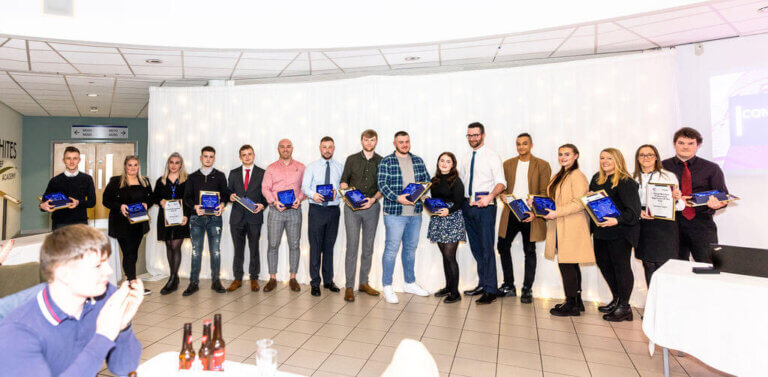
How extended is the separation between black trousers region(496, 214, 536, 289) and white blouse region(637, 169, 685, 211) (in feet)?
3.56

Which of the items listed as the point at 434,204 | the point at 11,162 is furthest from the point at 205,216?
the point at 11,162

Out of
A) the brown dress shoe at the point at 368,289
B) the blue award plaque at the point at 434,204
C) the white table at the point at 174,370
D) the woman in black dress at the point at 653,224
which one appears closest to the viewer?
the white table at the point at 174,370

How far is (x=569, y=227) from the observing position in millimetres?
3846

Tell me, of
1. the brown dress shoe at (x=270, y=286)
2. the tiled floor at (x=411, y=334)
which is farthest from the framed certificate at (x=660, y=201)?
the brown dress shoe at (x=270, y=286)

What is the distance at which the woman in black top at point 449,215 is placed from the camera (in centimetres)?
440

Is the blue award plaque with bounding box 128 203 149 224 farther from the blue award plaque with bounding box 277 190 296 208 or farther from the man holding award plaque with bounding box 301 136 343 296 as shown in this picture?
the man holding award plaque with bounding box 301 136 343 296

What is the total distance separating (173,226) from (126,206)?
1.88 ft

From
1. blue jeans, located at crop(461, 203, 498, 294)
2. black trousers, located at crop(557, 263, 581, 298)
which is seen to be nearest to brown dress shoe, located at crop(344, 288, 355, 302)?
blue jeans, located at crop(461, 203, 498, 294)

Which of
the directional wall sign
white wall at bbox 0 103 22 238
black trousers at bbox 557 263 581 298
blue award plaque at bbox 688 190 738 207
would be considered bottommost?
black trousers at bbox 557 263 581 298

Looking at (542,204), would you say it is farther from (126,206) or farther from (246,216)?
(126,206)

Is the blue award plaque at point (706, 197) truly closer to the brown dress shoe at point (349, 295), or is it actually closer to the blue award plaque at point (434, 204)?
the blue award plaque at point (434, 204)

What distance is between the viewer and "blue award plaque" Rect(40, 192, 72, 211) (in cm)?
444

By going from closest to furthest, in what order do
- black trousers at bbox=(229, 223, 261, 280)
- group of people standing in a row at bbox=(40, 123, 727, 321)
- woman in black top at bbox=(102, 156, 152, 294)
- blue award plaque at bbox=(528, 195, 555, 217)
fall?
group of people standing in a row at bbox=(40, 123, 727, 321) → blue award plaque at bbox=(528, 195, 555, 217) → woman in black top at bbox=(102, 156, 152, 294) → black trousers at bbox=(229, 223, 261, 280)

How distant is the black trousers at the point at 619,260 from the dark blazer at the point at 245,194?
3815mm
